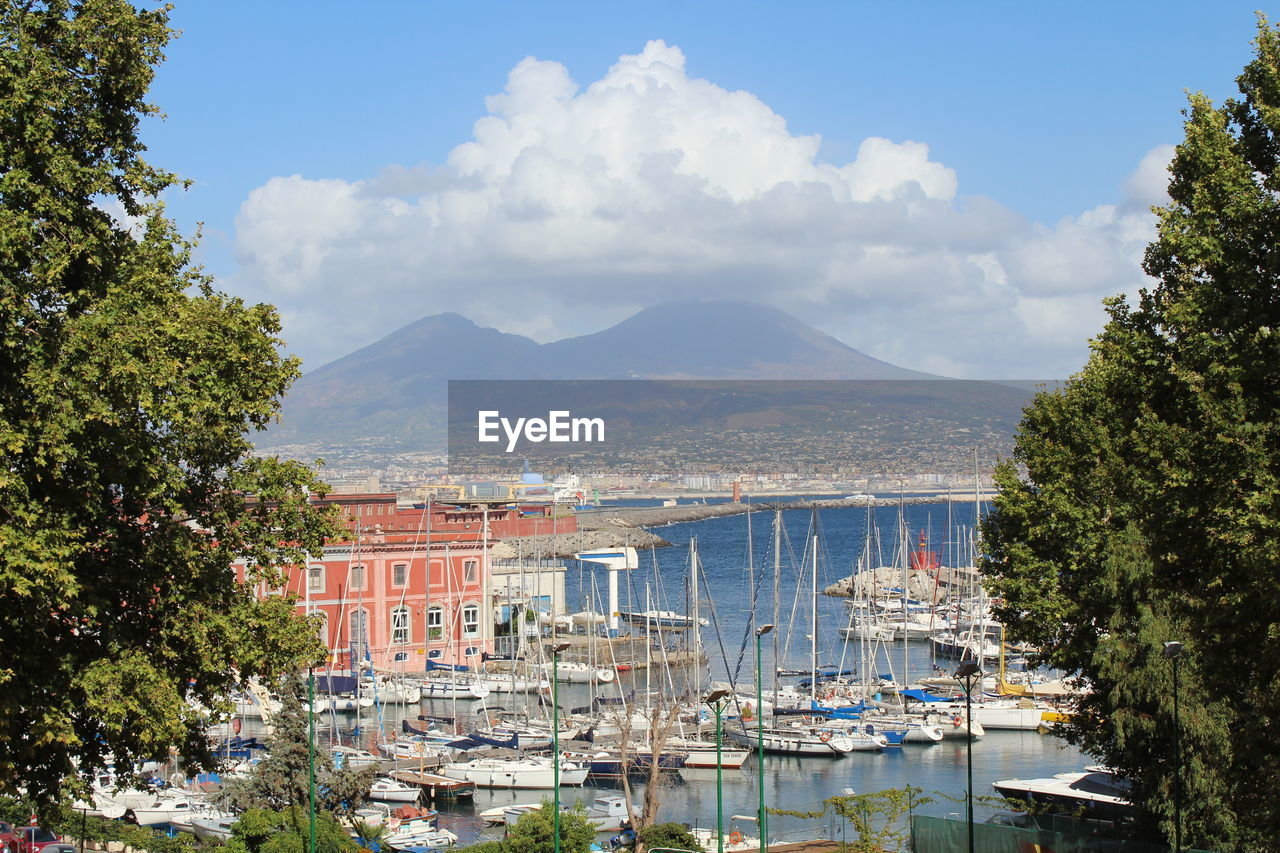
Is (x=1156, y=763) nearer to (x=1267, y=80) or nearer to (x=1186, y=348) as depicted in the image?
(x=1186, y=348)

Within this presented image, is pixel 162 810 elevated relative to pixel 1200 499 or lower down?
lower down

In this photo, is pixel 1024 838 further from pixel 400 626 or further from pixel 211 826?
pixel 400 626

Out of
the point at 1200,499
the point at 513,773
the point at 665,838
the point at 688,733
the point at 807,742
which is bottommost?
the point at 807,742

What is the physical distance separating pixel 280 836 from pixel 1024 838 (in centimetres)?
1062

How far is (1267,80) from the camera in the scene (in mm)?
12734

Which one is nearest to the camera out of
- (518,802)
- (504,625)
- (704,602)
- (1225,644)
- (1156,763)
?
(1225,644)

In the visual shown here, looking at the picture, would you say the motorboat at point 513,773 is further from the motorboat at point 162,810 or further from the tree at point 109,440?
the tree at point 109,440

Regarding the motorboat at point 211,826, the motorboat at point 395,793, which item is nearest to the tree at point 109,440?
the motorboat at point 211,826

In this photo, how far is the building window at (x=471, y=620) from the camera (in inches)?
1946

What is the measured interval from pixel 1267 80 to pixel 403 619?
3797 cm

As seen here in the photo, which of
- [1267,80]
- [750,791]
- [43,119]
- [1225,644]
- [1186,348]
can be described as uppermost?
[1267,80]

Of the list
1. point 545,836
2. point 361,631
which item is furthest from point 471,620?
point 545,836

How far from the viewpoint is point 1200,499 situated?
39.6ft

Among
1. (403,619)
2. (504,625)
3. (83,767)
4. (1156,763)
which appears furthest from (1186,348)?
(504,625)
